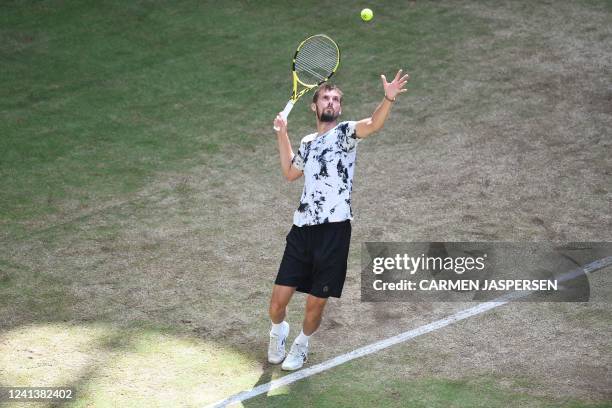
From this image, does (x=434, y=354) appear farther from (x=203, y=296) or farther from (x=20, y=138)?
(x=20, y=138)

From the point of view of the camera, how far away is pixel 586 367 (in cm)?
738

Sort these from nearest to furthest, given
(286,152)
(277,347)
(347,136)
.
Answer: (347,136)
(286,152)
(277,347)

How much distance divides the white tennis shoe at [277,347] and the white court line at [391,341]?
211 mm

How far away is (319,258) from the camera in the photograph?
7273 mm

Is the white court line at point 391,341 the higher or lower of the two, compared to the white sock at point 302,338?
lower

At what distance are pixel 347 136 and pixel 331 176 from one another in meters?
0.32

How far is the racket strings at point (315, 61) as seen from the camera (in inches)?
332

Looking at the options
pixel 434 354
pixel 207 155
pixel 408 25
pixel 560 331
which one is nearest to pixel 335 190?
pixel 434 354

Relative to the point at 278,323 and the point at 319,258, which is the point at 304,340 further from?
the point at 319,258

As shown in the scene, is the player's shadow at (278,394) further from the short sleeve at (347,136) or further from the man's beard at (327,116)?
the man's beard at (327,116)

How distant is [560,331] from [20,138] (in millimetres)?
6906

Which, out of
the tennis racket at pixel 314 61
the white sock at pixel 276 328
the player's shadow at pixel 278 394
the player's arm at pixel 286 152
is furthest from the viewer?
the tennis racket at pixel 314 61

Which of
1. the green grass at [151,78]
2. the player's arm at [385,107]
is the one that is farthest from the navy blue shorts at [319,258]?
the green grass at [151,78]

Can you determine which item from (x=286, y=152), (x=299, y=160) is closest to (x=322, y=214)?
(x=299, y=160)
